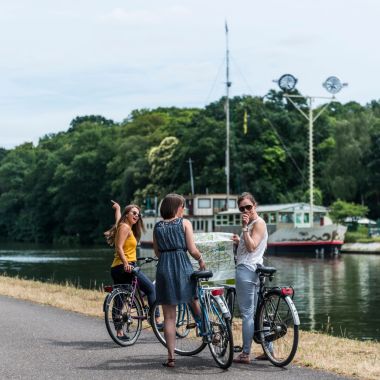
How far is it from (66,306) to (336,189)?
64532 millimetres

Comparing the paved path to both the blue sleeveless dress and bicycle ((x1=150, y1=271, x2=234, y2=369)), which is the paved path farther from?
the blue sleeveless dress

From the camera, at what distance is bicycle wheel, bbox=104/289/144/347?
11016 millimetres

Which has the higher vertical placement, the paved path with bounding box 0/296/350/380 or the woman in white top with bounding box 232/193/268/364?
the woman in white top with bounding box 232/193/268/364

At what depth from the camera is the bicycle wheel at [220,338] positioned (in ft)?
29.6

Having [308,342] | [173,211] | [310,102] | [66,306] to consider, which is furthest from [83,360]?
[310,102]

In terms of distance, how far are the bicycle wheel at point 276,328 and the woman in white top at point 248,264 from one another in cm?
16

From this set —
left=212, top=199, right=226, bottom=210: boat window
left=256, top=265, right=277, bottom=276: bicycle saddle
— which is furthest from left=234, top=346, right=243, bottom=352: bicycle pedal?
left=212, top=199, right=226, bottom=210: boat window

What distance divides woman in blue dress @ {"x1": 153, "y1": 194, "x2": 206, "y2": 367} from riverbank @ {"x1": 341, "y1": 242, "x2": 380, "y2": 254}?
54.5 meters

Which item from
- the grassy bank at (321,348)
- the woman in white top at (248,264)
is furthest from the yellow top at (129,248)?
the woman in white top at (248,264)

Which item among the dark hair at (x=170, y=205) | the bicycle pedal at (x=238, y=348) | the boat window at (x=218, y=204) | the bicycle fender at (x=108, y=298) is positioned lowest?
the bicycle pedal at (x=238, y=348)

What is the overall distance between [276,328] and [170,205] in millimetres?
1841

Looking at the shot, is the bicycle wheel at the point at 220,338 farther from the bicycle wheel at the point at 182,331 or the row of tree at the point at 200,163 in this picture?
the row of tree at the point at 200,163

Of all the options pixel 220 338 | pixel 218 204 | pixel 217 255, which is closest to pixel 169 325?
pixel 220 338

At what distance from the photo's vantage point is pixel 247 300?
9.55 m
